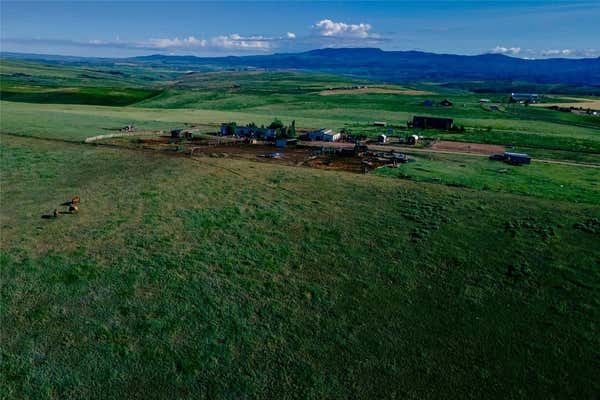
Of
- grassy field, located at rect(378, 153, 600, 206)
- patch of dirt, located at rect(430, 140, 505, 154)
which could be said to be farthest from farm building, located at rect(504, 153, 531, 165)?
patch of dirt, located at rect(430, 140, 505, 154)

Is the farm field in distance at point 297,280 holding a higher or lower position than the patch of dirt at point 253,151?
lower

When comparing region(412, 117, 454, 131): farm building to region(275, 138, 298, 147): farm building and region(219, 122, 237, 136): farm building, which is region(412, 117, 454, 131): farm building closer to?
region(275, 138, 298, 147): farm building

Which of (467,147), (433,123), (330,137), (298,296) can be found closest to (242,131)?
(330,137)

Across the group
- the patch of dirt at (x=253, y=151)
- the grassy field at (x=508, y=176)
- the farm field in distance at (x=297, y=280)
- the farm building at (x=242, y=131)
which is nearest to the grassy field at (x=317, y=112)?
the patch of dirt at (x=253, y=151)

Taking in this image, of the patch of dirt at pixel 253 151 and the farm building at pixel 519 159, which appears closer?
the patch of dirt at pixel 253 151

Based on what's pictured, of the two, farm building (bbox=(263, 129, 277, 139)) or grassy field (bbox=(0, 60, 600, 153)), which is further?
grassy field (bbox=(0, 60, 600, 153))

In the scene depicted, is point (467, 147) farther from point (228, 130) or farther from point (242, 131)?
point (228, 130)

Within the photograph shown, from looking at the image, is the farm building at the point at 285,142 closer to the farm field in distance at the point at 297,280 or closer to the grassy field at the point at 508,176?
the farm field in distance at the point at 297,280
